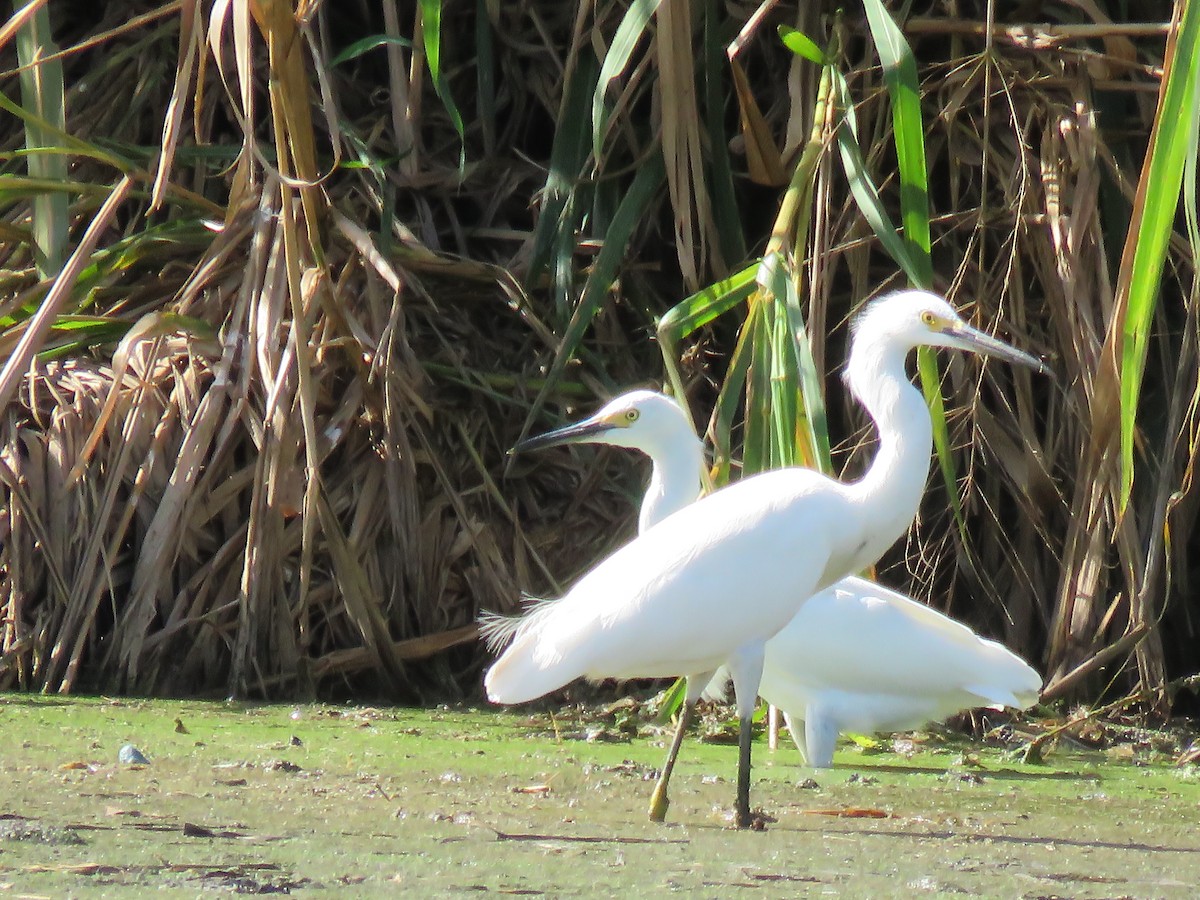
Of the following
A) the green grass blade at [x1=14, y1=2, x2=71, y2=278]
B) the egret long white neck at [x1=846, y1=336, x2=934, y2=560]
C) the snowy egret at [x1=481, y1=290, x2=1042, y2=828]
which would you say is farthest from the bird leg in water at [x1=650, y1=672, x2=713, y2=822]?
the green grass blade at [x1=14, y1=2, x2=71, y2=278]

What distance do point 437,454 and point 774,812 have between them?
1948mm

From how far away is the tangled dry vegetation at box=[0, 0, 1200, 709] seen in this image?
171 inches

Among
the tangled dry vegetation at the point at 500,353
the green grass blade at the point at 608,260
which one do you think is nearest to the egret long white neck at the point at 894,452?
the tangled dry vegetation at the point at 500,353

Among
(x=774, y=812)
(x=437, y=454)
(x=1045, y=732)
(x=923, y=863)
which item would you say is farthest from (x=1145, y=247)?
(x=437, y=454)

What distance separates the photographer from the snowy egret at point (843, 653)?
3.80 meters

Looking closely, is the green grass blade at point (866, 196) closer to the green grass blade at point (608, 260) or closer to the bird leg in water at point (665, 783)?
the green grass blade at point (608, 260)

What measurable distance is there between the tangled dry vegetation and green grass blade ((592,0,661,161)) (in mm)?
124

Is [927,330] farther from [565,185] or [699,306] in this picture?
[565,185]

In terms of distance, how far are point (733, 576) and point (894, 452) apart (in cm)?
42

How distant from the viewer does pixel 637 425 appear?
3779 millimetres

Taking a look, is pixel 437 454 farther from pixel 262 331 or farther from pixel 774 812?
pixel 774 812

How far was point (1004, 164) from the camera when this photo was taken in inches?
179

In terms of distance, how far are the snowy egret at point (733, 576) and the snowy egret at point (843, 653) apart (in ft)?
1.43

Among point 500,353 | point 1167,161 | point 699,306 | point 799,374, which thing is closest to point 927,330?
point 799,374
